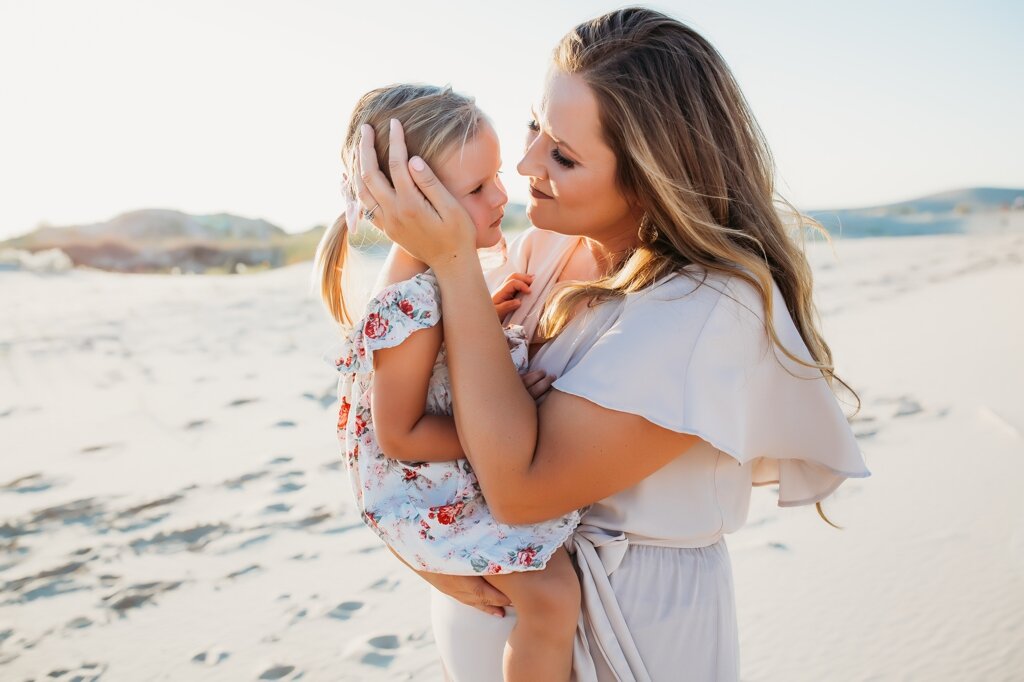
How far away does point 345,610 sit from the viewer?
11.5ft

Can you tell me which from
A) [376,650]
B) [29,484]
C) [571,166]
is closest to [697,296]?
[571,166]

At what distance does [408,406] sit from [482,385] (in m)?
0.21

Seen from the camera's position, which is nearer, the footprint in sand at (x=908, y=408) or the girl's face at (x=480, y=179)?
the girl's face at (x=480, y=179)

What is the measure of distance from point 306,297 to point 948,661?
8.45 metres

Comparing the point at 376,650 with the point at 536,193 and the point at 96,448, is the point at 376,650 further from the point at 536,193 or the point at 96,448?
the point at 96,448

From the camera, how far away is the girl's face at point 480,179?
6.54 ft

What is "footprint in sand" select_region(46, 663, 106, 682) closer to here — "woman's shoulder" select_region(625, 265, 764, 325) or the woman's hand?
the woman's hand

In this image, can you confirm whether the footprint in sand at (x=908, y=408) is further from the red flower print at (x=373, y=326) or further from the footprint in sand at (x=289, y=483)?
the red flower print at (x=373, y=326)

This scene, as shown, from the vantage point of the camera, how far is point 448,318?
5.91 ft

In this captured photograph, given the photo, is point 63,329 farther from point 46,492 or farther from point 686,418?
point 686,418

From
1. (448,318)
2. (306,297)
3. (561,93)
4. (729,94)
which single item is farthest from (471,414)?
(306,297)

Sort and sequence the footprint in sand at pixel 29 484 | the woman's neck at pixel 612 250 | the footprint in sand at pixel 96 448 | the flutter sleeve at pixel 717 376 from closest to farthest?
the flutter sleeve at pixel 717 376 → the woman's neck at pixel 612 250 → the footprint in sand at pixel 29 484 → the footprint in sand at pixel 96 448

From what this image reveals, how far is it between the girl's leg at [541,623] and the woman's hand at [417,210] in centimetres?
69

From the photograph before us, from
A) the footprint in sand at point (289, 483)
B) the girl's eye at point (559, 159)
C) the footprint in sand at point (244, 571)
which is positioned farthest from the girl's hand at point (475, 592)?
the footprint in sand at point (289, 483)
